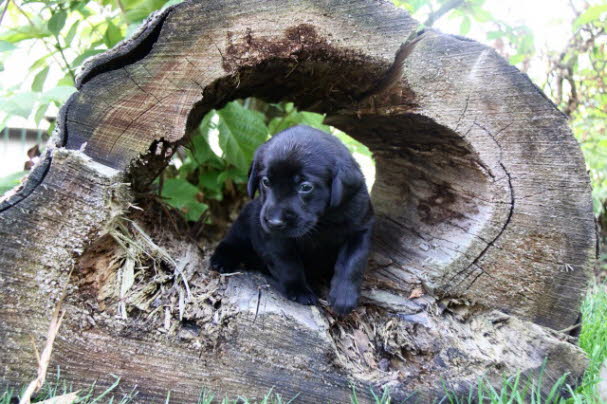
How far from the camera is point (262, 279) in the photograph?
2.66 metres

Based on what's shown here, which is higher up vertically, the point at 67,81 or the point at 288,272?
the point at 67,81

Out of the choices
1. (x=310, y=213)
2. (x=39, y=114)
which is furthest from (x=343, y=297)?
(x=39, y=114)

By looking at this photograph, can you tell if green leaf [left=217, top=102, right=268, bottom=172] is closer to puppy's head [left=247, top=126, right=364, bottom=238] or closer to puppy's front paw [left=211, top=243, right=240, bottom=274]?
puppy's front paw [left=211, top=243, right=240, bottom=274]

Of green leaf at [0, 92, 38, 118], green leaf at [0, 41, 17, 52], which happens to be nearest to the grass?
green leaf at [0, 92, 38, 118]

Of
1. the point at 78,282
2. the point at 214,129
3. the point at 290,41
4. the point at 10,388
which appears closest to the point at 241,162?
the point at 214,129

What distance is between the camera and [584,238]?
2.28m

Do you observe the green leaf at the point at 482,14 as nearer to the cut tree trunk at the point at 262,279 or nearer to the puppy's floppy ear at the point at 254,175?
the cut tree trunk at the point at 262,279

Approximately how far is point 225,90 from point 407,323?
1521 mm

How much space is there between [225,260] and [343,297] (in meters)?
0.88

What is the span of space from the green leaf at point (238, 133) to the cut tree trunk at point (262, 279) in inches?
30.4

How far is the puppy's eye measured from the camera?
2.41 metres

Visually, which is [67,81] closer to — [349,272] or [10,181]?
[10,181]

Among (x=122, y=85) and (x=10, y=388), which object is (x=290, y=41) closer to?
(x=122, y=85)

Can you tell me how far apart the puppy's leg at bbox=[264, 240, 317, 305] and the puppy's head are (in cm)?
17
